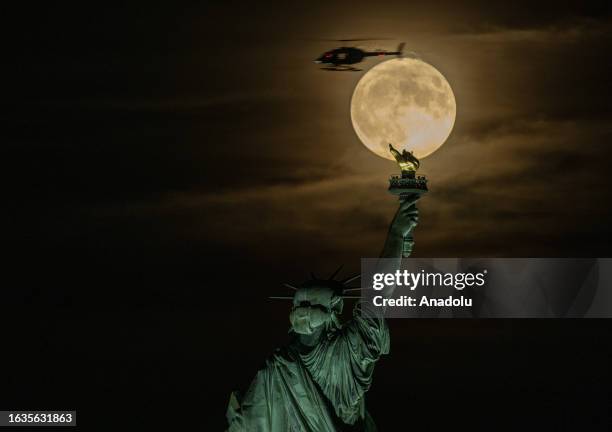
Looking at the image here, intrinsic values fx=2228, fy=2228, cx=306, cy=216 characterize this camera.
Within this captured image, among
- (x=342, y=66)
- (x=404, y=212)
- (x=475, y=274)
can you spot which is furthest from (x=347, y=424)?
(x=475, y=274)

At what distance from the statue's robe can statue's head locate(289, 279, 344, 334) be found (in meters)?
0.19

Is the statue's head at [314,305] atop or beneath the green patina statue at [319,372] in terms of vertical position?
atop

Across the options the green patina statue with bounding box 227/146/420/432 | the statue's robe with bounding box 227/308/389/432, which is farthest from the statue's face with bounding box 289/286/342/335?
the statue's robe with bounding box 227/308/389/432

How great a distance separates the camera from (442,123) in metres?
19.4

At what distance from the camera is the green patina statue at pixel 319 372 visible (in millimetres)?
19484

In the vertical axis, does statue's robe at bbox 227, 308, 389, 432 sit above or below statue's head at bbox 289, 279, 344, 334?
below

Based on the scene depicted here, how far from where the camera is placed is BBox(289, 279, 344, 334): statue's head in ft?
63.9

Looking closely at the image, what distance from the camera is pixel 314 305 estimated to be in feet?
64.0

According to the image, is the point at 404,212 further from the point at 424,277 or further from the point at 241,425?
the point at 424,277

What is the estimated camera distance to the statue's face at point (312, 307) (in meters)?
19.5

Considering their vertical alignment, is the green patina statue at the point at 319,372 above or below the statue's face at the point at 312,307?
below

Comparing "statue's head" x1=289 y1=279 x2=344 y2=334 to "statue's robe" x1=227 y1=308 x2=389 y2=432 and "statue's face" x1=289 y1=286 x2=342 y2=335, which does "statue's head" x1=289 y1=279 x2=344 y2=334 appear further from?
"statue's robe" x1=227 y1=308 x2=389 y2=432

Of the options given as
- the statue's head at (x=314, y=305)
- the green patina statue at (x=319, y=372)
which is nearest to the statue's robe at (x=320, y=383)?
the green patina statue at (x=319, y=372)

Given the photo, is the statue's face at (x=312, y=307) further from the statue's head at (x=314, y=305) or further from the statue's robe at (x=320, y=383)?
the statue's robe at (x=320, y=383)
